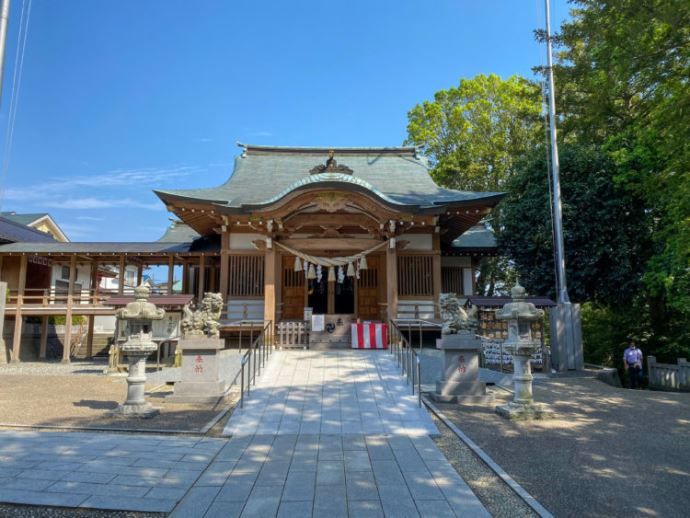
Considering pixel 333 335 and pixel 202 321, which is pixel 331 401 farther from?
pixel 333 335

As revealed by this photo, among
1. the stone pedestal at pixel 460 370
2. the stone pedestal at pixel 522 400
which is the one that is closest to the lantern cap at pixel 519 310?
the stone pedestal at pixel 522 400

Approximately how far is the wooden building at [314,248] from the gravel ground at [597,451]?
18.9 ft

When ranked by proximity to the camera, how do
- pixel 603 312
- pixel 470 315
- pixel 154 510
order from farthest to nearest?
pixel 603 312
pixel 470 315
pixel 154 510

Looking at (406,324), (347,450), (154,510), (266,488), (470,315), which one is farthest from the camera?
(406,324)

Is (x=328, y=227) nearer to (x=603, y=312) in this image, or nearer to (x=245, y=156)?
(x=245, y=156)

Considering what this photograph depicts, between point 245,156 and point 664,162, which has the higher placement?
point 245,156

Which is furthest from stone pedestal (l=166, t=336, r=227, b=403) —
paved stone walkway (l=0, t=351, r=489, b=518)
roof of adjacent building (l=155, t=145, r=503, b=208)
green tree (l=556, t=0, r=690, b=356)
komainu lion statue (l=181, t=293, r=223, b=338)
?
green tree (l=556, t=0, r=690, b=356)

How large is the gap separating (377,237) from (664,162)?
26.9 feet

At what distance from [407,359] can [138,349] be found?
16.0ft

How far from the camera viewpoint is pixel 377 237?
13.3m

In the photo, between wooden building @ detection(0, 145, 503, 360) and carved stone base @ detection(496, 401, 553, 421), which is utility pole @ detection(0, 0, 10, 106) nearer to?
wooden building @ detection(0, 145, 503, 360)

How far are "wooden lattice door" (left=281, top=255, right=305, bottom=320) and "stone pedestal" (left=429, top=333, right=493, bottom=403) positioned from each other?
7.29 metres

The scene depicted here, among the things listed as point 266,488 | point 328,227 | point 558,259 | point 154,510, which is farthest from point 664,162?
point 154,510

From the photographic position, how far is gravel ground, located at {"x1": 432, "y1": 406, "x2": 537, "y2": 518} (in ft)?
11.9
